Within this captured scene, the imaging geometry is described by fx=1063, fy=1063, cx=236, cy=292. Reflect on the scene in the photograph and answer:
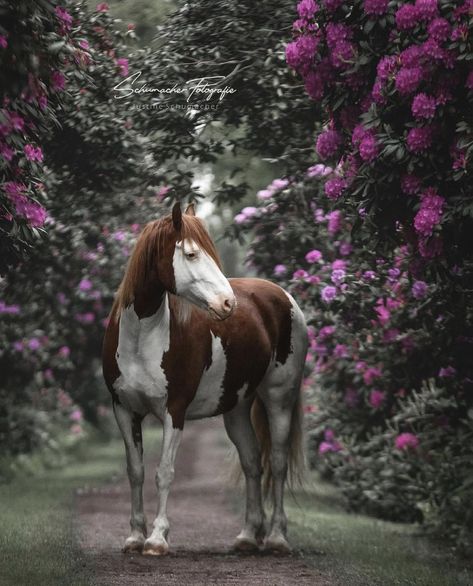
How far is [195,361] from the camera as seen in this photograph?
8055mm

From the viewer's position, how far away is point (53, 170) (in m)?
9.85

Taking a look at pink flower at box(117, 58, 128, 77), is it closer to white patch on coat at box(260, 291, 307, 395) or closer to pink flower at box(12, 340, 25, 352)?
white patch on coat at box(260, 291, 307, 395)

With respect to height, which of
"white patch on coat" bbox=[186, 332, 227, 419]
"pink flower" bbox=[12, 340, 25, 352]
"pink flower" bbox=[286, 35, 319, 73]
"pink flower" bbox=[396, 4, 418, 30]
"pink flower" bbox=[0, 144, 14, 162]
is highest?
"pink flower" bbox=[286, 35, 319, 73]

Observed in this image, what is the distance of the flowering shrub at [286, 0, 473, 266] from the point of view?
6.88 metres

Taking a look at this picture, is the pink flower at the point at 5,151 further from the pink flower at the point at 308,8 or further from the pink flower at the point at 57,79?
the pink flower at the point at 308,8

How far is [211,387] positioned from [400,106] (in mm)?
2648

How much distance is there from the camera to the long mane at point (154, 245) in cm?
760

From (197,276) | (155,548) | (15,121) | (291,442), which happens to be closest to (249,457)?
(291,442)

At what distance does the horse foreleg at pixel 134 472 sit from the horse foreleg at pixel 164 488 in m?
0.28

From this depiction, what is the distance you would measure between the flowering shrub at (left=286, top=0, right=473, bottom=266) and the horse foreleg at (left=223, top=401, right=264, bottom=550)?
216cm

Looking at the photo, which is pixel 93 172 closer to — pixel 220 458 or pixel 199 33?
pixel 199 33

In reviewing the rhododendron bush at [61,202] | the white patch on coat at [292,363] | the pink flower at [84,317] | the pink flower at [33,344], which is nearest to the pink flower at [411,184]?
the rhododendron bush at [61,202]

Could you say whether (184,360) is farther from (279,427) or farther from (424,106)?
(424,106)

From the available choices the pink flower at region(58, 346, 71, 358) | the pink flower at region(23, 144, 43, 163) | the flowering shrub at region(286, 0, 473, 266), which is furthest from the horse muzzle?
the pink flower at region(58, 346, 71, 358)
